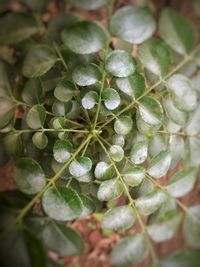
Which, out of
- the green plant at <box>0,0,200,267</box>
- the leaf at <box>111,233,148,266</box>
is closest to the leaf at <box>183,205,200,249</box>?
the green plant at <box>0,0,200,267</box>

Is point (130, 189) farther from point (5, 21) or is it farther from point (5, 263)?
point (5, 21)

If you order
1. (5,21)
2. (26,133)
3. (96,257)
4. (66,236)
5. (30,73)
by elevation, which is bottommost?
(96,257)

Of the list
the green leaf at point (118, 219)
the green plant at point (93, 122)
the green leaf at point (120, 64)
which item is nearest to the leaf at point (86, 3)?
the green plant at point (93, 122)

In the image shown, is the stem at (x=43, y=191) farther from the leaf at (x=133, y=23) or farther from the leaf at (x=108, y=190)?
the leaf at (x=133, y=23)

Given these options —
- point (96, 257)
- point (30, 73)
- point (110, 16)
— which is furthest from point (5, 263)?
point (96, 257)

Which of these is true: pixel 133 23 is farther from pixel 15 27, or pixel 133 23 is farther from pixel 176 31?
pixel 15 27

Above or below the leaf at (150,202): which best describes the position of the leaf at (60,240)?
below
